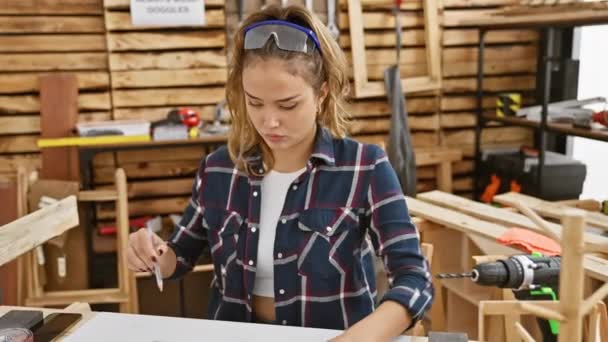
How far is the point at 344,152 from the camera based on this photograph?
164cm

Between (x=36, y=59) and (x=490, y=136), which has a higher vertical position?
(x=36, y=59)

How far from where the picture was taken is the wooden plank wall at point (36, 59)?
3578 mm

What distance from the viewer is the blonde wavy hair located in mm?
1484

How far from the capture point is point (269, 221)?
162 centimetres

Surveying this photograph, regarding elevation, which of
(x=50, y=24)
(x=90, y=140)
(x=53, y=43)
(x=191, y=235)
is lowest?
(x=191, y=235)

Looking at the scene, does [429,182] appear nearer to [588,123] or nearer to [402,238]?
[588,123]

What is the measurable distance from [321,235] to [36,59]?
2.73m

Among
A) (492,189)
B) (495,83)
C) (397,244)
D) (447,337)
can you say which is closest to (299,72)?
(397,244)

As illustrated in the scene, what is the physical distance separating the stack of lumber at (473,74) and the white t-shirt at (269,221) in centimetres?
277

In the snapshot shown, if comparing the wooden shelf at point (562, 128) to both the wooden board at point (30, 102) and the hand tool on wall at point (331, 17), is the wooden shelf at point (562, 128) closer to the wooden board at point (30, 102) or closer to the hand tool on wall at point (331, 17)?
the hand tool on wall at point (331, 17)

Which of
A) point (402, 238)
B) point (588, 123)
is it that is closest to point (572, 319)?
point (402, 238)

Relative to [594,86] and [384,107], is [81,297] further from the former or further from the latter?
[594,86]

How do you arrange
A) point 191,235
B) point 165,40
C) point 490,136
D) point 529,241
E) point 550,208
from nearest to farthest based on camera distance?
point 191,235, point 529,241, point 550,208, point 165,40, point 490,136

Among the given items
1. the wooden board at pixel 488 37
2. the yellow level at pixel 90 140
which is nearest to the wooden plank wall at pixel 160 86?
the yellow level at pixel 90 140
